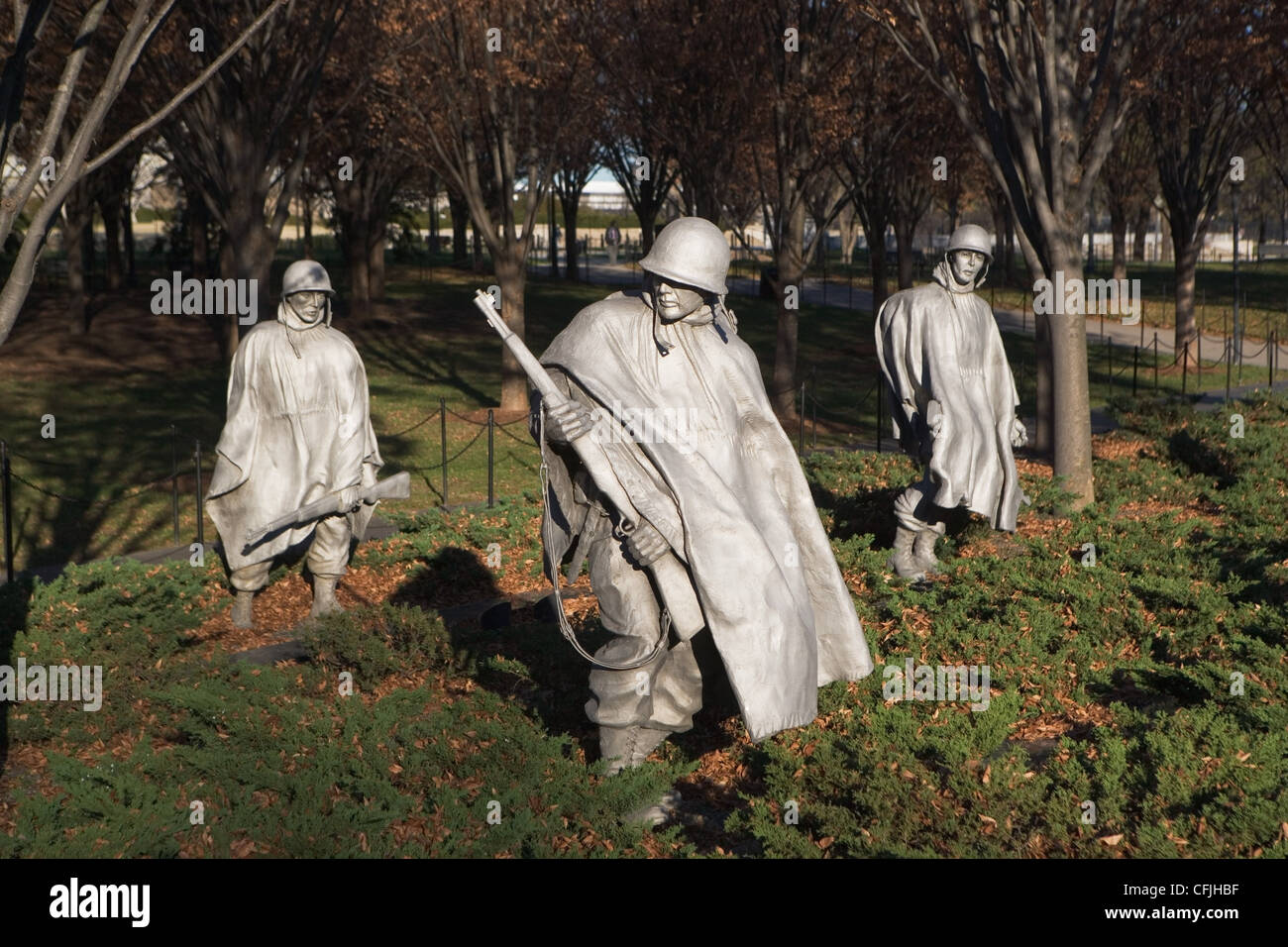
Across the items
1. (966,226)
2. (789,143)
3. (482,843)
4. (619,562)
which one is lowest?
(482,843)

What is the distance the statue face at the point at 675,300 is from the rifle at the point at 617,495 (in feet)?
1.71

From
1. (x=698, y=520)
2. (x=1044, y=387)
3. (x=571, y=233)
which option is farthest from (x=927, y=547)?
(x=571, y=233)

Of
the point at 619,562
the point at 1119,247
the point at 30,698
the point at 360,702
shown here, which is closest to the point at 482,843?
the point at 619,562

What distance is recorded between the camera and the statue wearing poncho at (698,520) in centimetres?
533

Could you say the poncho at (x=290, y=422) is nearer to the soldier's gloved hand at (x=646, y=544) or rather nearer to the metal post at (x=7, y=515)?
the metal post at (x=7, y=515)

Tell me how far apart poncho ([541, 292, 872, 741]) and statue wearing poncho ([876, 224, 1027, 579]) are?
3816mm

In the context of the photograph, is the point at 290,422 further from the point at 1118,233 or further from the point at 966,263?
the point at 1118,233

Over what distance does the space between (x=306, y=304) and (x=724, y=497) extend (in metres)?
4.52

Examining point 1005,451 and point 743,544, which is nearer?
point 743,544

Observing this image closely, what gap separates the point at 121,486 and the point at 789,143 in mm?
9654

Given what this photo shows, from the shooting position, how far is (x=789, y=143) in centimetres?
1898

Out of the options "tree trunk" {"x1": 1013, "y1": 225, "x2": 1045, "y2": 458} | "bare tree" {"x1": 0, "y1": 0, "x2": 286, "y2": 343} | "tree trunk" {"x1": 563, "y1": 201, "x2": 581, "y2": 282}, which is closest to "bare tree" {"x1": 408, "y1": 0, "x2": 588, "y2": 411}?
"tree trunk" {"x1": 1013, "y1": 225, "x2": 1045, "y2": 458}

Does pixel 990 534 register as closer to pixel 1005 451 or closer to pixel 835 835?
pixel 1005 451

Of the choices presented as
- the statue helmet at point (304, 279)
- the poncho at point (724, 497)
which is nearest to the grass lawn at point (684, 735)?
the poncho at point (724, 497)
